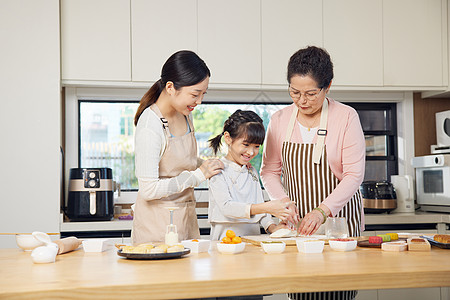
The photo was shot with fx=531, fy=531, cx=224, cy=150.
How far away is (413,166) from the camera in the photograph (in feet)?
11.9

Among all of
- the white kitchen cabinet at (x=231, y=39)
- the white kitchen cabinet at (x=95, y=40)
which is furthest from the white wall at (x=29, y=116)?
the white kitchen cabinet at (x=231, y=39)

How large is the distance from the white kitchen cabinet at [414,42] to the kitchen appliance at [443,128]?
228mm

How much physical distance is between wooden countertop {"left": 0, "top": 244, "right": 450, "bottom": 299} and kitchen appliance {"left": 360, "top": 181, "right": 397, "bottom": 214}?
1823 mm

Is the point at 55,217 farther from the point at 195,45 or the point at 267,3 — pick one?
the point at 267,3

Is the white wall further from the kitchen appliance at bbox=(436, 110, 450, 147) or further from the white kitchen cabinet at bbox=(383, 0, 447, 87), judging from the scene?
the kitchen appliance at bbox=(436, 110, 450, 147)

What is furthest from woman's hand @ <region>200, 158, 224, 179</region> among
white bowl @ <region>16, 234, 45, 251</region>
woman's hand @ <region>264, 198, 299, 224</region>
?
white bowl @ <region>16, 234, 45, 251</region>

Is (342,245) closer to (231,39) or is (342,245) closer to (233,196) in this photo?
(233,196)

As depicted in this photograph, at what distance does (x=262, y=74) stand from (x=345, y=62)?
55 cm

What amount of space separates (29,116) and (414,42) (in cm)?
243

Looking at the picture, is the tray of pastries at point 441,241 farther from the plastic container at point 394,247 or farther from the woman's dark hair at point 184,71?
the woman's dark hair at point 184,71

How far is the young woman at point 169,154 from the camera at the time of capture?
1.85 m

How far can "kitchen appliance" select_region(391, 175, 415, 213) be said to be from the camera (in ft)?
11.2

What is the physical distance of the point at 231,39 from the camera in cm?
324

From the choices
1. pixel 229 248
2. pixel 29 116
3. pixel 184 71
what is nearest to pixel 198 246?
pixel 229 248
